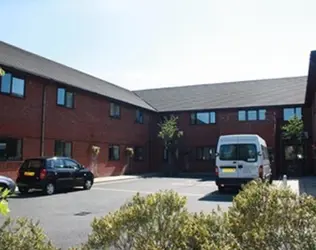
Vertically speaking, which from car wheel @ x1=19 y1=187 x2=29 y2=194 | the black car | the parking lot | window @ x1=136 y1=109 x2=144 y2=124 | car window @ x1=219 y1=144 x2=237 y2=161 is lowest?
the parking lot

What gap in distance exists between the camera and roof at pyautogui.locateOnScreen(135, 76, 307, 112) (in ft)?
99.2

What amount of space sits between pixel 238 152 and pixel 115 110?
14.1 m

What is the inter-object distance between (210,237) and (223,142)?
13.1 metres

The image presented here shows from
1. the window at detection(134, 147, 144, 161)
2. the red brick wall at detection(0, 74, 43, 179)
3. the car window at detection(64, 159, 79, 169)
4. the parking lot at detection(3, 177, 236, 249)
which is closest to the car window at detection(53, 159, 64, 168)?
the car window at detection(64, 159, 79, 169)

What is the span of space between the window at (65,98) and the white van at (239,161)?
34.5ft

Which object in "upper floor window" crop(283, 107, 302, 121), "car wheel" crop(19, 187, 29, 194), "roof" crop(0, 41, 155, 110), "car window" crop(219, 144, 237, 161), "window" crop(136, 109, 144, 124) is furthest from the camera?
"window" crop(136, 109, 144, 124)

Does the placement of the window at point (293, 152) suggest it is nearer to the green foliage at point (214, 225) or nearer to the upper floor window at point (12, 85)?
the upper floor window at point (12, 85)

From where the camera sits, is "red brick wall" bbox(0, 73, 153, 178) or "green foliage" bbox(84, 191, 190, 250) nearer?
"green foliage" bbox(84, 191, 190, 250)

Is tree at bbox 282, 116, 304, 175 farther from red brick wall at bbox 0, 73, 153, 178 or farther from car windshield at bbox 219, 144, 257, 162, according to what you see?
car windshield at bbox 219, 144, 257, 162

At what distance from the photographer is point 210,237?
308 cm

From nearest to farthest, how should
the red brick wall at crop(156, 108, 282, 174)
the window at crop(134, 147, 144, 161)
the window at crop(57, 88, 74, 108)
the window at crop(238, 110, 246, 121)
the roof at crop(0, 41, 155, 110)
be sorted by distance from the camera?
the roof at crop(0, 41, 155, 110), the window at crop(57, 88, 74, 108), the red brick wall at crop(156, 108, 282, 174), the window at crop(238, 110, 246, 121), the window at crop(134, 147, 144, 161)

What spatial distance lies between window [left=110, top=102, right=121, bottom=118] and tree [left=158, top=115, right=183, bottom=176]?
4.65m

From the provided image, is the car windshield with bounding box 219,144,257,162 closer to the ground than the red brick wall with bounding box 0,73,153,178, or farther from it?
closer to the ground

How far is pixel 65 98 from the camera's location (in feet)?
73.3
